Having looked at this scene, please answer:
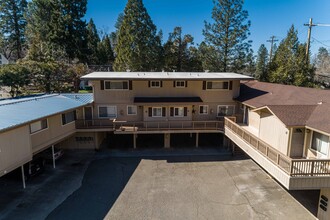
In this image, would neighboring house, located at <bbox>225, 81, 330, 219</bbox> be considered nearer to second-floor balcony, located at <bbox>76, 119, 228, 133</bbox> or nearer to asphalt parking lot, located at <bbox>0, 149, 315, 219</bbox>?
asphalt parking lot, located at <bbox>0, 149, 315, 219</bbox>

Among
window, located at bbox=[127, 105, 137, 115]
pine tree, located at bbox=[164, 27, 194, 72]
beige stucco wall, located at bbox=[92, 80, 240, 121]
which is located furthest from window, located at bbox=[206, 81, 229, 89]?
pine tree, located at bbox=[164, 27, 194, 72]

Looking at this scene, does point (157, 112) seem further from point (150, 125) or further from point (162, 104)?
point (150, 125)

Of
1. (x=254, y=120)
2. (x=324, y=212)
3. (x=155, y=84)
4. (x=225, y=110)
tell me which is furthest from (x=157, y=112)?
(x=324, y=212)

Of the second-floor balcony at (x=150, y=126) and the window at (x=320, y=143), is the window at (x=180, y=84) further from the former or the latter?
the window at (x=320, y=143)

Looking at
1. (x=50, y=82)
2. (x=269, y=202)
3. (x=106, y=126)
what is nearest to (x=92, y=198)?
(x=106, y=126)

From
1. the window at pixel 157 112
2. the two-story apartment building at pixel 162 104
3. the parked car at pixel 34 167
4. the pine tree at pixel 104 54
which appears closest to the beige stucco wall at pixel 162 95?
the two-story apartment building at pixel 162 104

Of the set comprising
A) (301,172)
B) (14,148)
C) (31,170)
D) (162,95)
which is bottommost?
(31,170)

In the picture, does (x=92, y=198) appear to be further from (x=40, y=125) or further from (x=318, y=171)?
(x=318, y=171)
